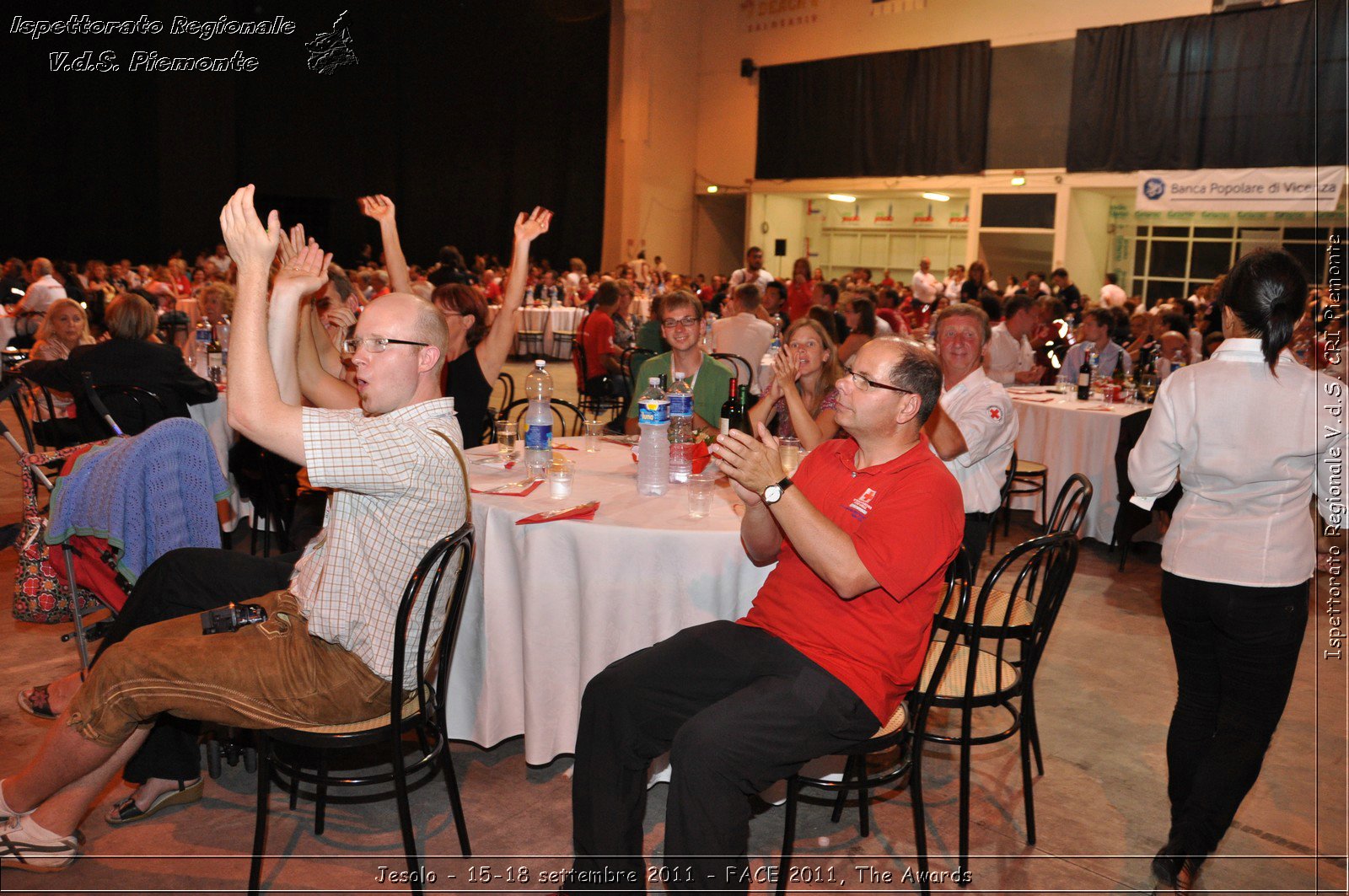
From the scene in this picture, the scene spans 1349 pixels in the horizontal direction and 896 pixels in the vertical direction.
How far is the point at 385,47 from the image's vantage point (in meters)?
17.5

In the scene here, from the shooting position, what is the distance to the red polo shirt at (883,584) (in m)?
2.13

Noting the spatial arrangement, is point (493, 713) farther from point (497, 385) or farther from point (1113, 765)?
point (497, 385)

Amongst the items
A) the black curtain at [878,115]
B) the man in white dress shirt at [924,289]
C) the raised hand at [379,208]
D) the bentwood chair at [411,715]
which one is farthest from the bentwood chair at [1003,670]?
the black curtain at [878,115]

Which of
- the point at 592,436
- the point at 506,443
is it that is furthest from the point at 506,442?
the point at 592,436

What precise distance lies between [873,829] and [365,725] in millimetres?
1423

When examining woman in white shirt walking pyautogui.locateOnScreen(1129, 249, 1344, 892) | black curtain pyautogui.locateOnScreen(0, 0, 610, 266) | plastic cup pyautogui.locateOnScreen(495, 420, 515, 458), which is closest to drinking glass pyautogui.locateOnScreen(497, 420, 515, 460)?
plastic cup pyautogui.locateOnScreen(495, 420, 515, 458)

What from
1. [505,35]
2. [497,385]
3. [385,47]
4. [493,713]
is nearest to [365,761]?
[493,713]

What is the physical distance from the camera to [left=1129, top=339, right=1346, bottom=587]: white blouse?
7.91 feet

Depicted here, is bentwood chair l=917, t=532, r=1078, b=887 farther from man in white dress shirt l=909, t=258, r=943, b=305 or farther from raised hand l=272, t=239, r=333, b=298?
man in white dress shirt l=909, t=258, r=943, b=305

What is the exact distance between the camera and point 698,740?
2098 millimetres

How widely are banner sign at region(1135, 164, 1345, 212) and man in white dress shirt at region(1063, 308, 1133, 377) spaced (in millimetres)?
9361

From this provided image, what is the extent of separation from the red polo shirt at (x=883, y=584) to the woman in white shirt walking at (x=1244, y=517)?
68 centimetres

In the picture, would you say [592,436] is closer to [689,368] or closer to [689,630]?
[689,368]

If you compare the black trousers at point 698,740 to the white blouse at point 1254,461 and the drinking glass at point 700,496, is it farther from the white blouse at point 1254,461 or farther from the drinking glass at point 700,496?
the white blouse at point 1254,461
